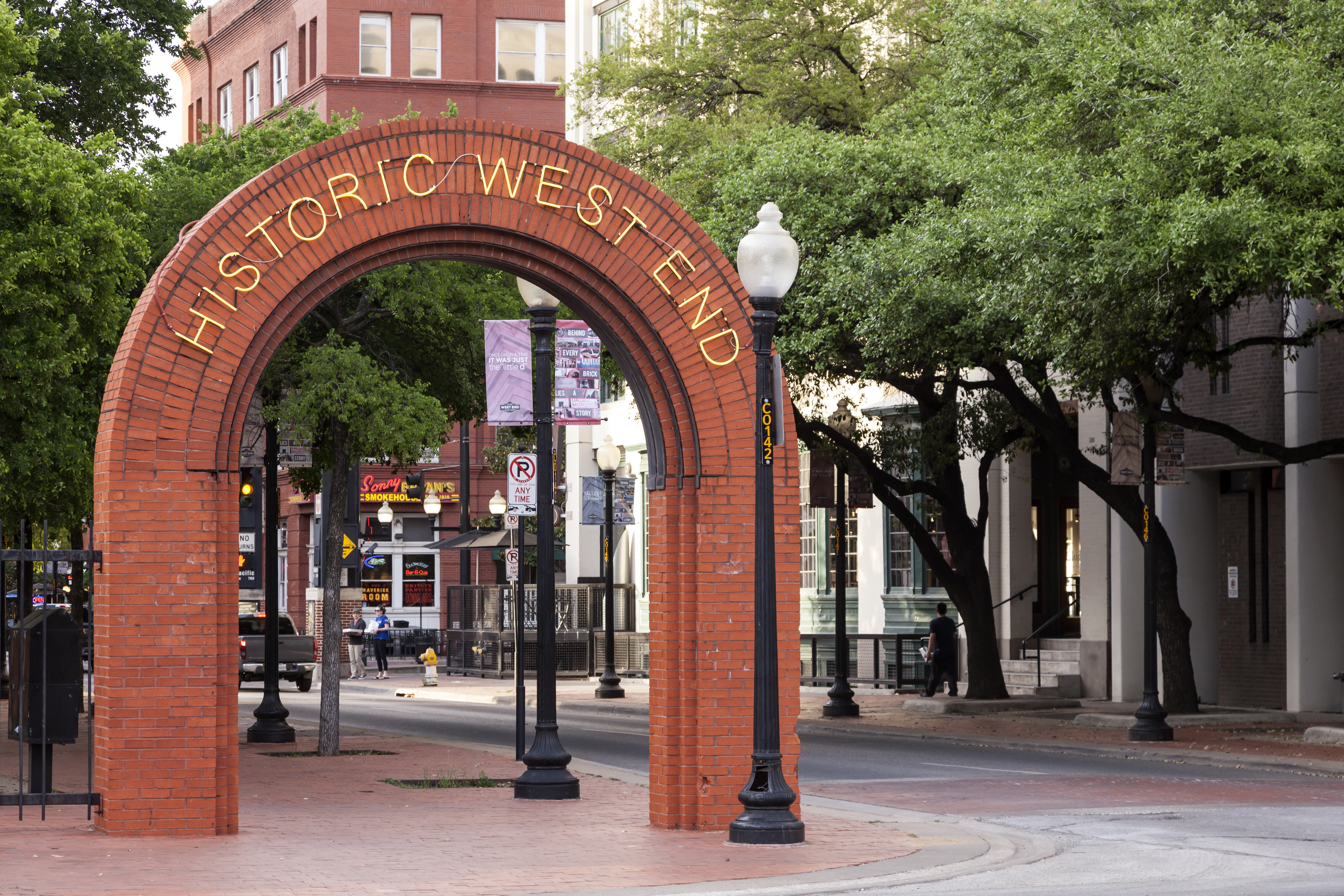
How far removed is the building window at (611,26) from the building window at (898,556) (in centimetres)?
1426

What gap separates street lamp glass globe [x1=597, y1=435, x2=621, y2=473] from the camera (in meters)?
36.4

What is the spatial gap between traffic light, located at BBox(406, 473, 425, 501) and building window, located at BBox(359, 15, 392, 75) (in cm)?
1301

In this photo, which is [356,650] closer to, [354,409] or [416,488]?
[416,488]

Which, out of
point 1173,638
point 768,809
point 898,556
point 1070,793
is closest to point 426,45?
point 898,556

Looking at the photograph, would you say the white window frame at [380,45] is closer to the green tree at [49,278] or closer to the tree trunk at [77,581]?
the tree trunk at [77,581]

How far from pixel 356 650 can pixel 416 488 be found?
15.8 m

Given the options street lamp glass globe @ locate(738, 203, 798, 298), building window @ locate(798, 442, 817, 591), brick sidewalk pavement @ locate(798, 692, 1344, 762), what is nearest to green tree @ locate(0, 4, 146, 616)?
street lamp glass globe @ locate(738, 203, 798, 298)

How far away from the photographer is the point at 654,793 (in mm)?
14484

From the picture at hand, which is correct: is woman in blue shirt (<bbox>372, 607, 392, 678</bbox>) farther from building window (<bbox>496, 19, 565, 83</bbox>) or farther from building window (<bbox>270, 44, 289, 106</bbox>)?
building window (<bbox>270, 44, 289, 106</bbox>)

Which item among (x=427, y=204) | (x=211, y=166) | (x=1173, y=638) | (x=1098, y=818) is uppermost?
(x=211, y=166)

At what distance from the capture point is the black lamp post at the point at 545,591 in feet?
55.0

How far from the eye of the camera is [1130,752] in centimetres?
2255

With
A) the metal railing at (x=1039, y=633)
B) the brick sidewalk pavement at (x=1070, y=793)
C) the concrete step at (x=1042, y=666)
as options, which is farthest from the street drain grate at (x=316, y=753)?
the metal railing at (x=1039, y=633)

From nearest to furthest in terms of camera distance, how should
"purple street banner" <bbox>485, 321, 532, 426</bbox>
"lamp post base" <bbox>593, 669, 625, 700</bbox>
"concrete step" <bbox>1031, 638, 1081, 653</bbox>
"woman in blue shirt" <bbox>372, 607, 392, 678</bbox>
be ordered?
1. "purple street banner" <bbox>485, 321, 532, 426</bbox>
2. "concrete step" <bbox>1031, 638, 1081, 653</bbox>
3. "lamp post base" <bbox>593, 669, 625, 700</bbox>
4. "woman in blue shirt" <bbox>372, 607, 392, 678</bbox>
